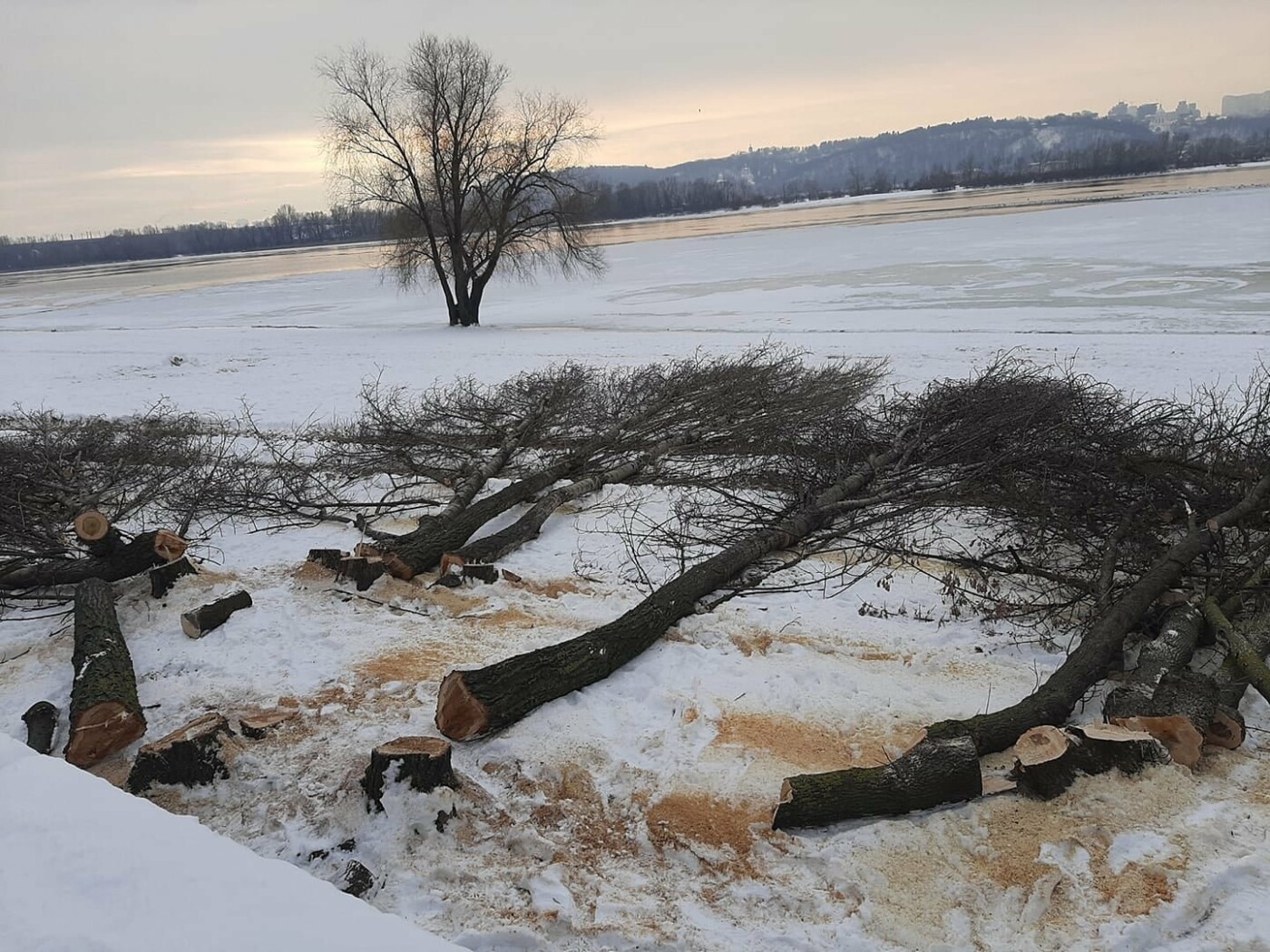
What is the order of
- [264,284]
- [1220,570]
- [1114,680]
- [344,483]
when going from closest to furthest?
[1114,680] → [1220,570] → [344,483] → [264,284]

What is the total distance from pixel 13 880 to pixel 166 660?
346 centimetres

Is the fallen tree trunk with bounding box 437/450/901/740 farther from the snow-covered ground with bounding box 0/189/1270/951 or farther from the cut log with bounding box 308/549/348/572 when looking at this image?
the cut log with bounding box 308/549/348/572

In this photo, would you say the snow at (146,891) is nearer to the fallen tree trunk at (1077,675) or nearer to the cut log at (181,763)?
the cut log at (181,763)

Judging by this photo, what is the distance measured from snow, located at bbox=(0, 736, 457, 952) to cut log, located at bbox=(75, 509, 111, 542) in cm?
438

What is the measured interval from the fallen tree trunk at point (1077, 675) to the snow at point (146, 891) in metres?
1.98

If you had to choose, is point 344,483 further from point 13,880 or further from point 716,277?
point 716,277

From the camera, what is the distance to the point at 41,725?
466cm

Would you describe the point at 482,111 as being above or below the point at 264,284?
above

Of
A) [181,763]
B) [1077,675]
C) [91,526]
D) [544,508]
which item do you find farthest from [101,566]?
[1077,675]

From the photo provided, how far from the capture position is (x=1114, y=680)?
4.86 metres

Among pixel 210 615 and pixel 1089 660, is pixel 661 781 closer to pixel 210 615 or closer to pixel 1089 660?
pixel 1089 660

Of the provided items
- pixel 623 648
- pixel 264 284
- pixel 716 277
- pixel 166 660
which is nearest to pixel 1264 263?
pixel 716 277

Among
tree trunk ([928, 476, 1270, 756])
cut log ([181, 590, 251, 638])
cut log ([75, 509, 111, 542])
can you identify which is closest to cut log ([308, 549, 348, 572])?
cut log ([181, 590, 251, 638])

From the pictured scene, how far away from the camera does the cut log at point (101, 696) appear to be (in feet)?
14.7
